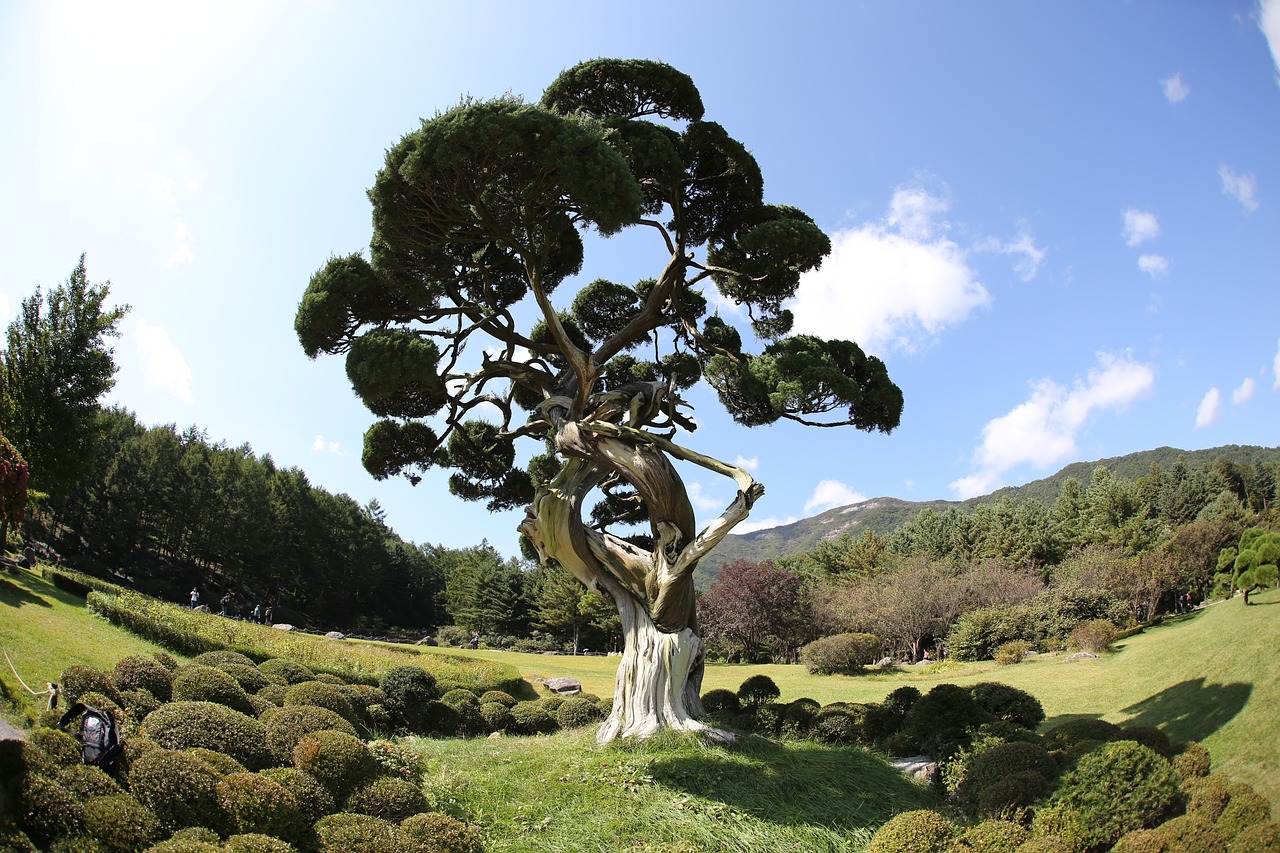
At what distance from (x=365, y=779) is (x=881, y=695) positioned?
1571 centimetres

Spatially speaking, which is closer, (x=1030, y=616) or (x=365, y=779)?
(x=365, y=779)

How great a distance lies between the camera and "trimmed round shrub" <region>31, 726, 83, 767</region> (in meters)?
5.31

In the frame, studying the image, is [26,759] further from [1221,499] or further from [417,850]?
[1221,499]

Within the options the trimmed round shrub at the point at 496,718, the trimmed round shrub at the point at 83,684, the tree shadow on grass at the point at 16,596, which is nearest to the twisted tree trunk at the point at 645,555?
the trimmed round shrub at the point at 496,718

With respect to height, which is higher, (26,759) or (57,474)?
(57,474)

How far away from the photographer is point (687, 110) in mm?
13000

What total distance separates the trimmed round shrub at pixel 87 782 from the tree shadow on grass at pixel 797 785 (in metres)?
5.69

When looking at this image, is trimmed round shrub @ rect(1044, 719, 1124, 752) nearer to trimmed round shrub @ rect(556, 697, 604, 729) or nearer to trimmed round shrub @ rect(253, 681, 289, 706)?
trimmed round shrub @ rect(556, 697, 604, 729)

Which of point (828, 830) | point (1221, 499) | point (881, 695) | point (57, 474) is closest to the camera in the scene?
point (828, 830)

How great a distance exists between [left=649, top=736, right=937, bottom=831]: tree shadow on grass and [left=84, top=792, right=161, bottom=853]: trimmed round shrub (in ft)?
18.0

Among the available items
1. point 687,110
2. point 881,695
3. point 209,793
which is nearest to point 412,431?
point 687,110

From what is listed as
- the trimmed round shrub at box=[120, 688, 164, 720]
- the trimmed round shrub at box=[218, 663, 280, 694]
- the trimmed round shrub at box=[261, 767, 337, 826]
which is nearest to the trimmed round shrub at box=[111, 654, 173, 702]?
the trimmed round shrub at box=[120, 688, 164, 720]

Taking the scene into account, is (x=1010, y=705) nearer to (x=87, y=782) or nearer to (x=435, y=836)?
(x=435, y=836)

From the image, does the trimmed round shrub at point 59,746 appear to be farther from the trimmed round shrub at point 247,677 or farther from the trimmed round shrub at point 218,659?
the trimmed round shrub at point 218,659
